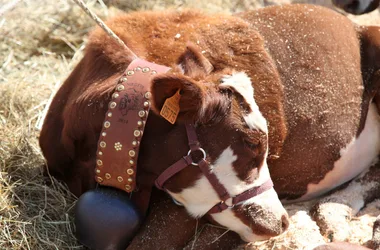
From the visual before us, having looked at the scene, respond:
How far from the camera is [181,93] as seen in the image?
330cm

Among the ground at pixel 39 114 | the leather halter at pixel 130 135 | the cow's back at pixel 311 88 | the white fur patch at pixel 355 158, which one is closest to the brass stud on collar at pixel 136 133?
the leather halter at pixel 130 135

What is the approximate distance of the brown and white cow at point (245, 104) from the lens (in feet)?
11.4

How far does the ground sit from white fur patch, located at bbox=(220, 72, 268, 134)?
0.82 metres

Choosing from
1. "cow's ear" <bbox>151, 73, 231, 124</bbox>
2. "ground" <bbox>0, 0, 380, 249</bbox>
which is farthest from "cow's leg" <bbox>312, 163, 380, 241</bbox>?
"cow's ear" <bbox>151, 73, 231, 124</bbox>

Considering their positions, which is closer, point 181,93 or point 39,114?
point 181,93

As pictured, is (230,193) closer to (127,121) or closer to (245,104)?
(245,104)

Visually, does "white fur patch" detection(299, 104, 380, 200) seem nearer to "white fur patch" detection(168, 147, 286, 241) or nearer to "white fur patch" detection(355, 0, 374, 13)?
"white fur patch" detection(168, 147, 286, 241)

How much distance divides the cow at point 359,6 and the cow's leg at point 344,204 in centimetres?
161

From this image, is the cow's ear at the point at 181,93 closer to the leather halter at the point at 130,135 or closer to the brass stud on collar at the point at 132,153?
the leather halter at the point at 130,135

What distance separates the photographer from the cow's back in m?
4.16

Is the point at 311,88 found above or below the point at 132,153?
below

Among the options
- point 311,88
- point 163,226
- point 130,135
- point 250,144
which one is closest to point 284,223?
point 250,144

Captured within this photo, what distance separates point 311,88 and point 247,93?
2.58 ft

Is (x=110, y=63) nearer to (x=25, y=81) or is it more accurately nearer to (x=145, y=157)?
(x=145, y=157)
